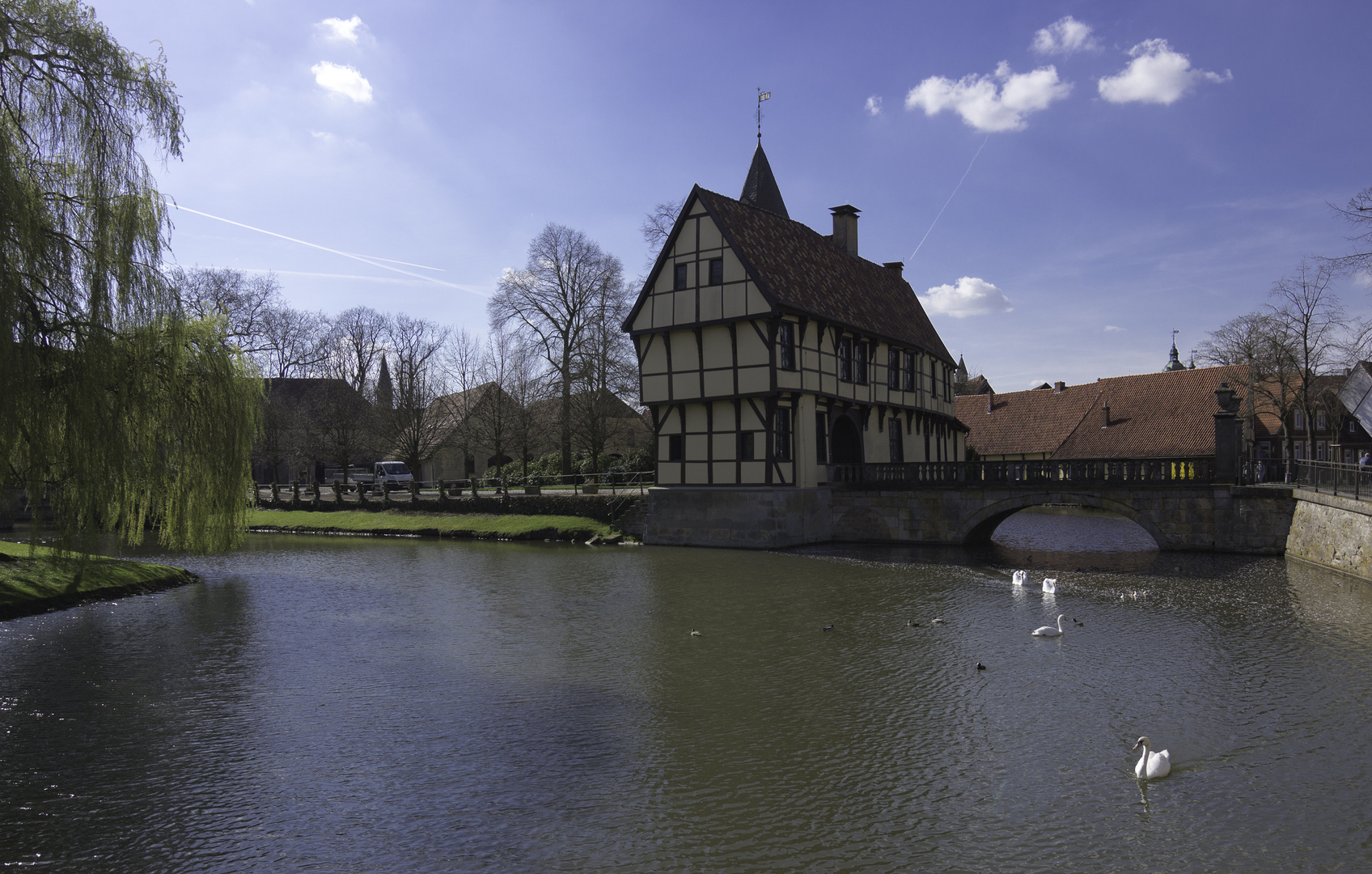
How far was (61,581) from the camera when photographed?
1741 centimetres

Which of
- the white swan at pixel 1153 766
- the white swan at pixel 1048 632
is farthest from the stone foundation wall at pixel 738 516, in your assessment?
the white swan at pixel 1153 766

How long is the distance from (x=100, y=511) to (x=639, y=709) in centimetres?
906

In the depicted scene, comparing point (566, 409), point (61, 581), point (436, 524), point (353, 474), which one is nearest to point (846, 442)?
point (566, 409)

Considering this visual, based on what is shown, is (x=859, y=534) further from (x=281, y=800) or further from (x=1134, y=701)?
(x=281, y=800)

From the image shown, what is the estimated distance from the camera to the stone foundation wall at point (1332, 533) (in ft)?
54.7

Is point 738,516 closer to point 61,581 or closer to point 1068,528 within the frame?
point 1068,528

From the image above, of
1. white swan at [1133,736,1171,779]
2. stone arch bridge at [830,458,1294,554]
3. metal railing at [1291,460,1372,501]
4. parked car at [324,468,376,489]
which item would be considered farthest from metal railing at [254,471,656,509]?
white swan at [1133,736,1171,779]

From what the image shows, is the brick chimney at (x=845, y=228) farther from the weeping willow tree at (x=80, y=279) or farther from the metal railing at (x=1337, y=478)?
the weeping willow tree at (x=80, y=279)

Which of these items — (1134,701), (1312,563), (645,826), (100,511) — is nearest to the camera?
(645,826)

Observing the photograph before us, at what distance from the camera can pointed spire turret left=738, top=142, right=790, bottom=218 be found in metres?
34.3

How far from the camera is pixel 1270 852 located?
5.98 metres

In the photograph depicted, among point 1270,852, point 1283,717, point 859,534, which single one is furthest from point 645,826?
point 859,534

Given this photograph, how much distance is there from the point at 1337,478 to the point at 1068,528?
14.1 metres

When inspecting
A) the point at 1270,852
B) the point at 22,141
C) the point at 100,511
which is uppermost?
the point at 22,141
